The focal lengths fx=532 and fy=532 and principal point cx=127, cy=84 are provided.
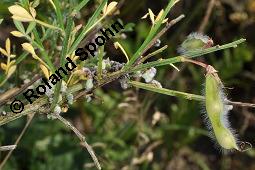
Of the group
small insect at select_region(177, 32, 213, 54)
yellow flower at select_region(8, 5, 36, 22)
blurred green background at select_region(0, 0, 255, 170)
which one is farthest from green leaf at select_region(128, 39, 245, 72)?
blurred green background at select_region(0, 0, 255, 170)

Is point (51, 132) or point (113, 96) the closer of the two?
point (51, 132)

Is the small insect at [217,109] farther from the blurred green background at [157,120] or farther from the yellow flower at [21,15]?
the blurred green background at [157,120]

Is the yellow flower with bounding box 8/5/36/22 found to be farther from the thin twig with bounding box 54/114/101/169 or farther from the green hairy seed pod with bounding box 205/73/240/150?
the green hairy seed pod with bounding box 205/73/240/150

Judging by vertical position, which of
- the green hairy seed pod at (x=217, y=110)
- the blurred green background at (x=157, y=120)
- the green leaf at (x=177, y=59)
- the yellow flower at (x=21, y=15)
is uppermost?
the yellow flower at (x=21, y=15)

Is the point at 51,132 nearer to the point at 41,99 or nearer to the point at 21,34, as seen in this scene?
the point at 41,99

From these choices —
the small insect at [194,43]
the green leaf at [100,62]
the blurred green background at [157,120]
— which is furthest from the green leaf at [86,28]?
the blurred green background at [157,120]

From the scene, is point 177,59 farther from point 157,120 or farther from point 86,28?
point 157,120

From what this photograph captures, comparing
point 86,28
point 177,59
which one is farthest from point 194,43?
point 86,28

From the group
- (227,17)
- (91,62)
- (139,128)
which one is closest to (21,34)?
(91,62)
